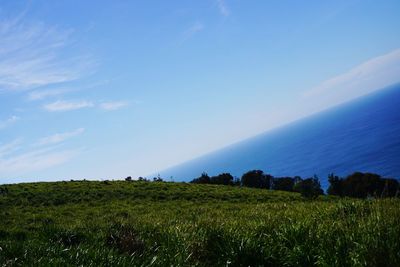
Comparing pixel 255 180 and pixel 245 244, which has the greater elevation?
pixel 245 244

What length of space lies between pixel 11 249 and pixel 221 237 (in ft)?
18.1

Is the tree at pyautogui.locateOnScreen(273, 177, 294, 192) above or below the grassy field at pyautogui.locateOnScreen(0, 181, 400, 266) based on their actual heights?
below

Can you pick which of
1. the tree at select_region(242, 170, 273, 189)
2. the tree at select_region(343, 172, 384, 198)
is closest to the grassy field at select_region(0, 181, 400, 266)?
the tree at select_region(343, 172, 384, 198)

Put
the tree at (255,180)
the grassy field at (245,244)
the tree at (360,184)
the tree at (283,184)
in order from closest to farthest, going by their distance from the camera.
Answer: the grassy field at (245,244), the tree at (360,184), the tree at (283,184), the tree at (255,180)

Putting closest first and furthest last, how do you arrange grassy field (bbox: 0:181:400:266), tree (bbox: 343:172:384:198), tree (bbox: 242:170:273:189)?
1. grassy field (bbox: 0:181:400:266)
2. tree (bbox: 343:172:384:198)
3. tree (bbox: 242:170:273:189)

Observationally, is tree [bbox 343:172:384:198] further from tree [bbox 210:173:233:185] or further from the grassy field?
the grassy field

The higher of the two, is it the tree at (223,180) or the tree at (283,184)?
the tree at (223,180)

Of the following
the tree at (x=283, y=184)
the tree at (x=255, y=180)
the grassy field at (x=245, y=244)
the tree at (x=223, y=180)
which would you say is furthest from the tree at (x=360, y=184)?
the grassy field at (x=245, y=244)

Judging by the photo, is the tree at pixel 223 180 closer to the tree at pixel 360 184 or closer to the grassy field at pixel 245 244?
the tree at pixel 360 184

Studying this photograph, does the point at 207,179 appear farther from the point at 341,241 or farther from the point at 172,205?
the point at 341,241

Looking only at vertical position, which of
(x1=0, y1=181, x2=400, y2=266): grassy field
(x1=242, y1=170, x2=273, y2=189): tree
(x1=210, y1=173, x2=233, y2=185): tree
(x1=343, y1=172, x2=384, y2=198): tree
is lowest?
(x1=343, y1=172, x2=384, y2=198): tree

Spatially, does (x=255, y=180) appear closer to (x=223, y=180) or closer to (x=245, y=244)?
(x=223, y=180)

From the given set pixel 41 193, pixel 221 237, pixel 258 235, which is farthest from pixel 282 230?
pixel 41 193

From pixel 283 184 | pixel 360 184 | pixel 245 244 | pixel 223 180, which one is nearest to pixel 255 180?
pixel 283 184
